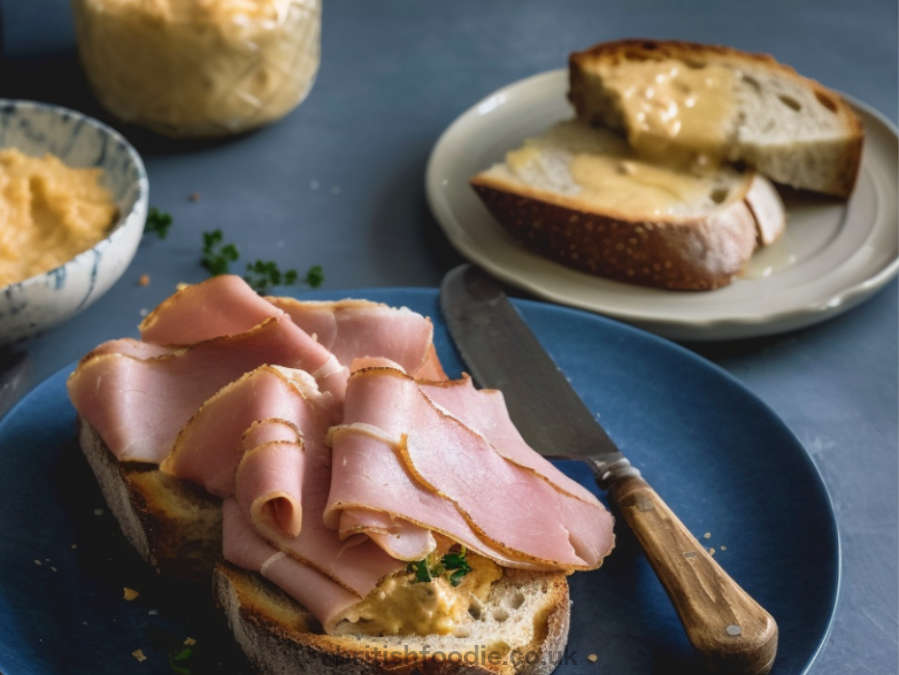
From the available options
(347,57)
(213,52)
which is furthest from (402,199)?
(347,57)

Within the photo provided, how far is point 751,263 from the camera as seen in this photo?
3.08 m

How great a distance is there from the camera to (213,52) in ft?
10.6

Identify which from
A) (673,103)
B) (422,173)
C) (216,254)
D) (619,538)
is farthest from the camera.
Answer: (422,173)

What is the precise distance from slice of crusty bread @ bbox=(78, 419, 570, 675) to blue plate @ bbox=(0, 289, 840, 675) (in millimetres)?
61

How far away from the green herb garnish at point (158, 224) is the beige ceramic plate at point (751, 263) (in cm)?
78

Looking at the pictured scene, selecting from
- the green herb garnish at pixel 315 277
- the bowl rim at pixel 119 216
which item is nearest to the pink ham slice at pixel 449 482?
the bowl rim at pixel 119 216

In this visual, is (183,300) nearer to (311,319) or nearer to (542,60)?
(311,319)

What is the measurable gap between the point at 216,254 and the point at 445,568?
164 centimetres

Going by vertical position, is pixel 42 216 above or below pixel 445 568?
below

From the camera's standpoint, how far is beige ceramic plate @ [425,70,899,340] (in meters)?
2.82

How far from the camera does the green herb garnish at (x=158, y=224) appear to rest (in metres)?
3.21

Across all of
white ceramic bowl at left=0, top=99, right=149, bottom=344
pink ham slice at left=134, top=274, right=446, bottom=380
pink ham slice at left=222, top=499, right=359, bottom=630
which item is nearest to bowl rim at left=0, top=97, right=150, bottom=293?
white ceramic bowl at left=0, top=99, right=149, bottom=344

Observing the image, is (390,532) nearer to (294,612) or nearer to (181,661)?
(294,612)

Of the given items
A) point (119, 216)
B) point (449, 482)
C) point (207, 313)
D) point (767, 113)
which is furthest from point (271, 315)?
point (767, 113)
